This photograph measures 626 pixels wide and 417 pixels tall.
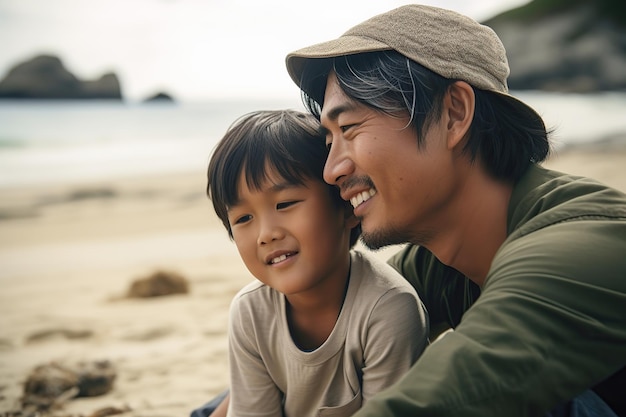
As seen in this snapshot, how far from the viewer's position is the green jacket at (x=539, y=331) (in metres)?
1.33

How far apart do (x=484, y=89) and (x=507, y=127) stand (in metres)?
0.19

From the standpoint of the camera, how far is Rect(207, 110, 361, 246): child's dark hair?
2.29 metres

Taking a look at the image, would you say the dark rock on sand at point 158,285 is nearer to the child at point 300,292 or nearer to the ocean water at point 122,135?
the ocean water at point 122,135

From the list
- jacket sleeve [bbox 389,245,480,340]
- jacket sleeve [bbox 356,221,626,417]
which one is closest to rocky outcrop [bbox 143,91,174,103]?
jacket sleeve [bbox 389,245,480,340]

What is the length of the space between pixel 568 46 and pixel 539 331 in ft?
144

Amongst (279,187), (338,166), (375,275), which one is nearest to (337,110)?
(338,166)

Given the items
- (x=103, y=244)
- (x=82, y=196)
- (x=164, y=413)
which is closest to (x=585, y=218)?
(x=164, y=413)

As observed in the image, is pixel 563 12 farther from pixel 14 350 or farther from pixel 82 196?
pixel 14 350

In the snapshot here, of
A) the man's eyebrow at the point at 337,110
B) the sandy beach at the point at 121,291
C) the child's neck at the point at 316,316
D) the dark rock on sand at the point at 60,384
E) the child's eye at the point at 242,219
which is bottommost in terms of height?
the sandy beach at the point at 121,291

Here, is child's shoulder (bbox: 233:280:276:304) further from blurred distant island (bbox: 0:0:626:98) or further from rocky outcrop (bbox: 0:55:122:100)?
rocky outcrop (bbox: 0:55:122:100)

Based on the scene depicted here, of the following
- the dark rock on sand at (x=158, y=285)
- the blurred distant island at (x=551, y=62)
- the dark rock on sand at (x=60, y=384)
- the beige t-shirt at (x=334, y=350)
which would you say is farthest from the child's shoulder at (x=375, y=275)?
the blurred distant island at (x=551, y=62)

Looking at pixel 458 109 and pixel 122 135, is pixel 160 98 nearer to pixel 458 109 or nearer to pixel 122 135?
pixel 122 135

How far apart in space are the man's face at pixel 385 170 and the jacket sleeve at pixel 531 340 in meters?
0.54

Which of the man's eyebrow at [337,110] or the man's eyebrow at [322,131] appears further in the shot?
the man's eyebrow at [322,131]
